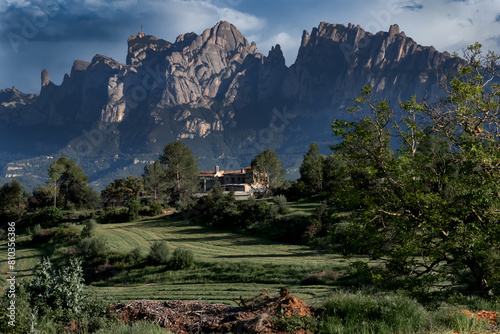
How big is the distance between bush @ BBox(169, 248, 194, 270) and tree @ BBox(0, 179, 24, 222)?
187 feet

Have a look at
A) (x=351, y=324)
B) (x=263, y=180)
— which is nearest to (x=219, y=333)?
(x=351, y=324)

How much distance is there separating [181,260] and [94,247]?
12.4 m

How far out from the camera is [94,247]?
3322 centimetres

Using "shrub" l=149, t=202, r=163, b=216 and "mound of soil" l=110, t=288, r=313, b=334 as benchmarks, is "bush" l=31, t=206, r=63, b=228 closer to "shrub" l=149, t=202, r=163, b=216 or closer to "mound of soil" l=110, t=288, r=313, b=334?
"shrub" l=149, t=202, r=163, b=216

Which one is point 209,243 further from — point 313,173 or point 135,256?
point 313,173

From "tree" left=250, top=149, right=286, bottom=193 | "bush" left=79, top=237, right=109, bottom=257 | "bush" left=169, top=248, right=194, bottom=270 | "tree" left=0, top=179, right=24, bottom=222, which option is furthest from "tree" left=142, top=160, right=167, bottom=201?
"bush" left=169, top=248, right=194, bottom=270

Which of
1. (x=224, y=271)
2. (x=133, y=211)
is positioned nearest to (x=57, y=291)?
(x=224, y=271)

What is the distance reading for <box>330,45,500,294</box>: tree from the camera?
32.2 ft

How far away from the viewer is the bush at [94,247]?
32.8 metres

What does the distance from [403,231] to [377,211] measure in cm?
108

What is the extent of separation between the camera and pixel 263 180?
285 ft

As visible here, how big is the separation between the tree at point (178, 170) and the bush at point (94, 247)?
41.7m

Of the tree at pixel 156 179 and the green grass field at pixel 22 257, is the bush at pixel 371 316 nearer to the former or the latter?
the green grass field at pixel 22 257

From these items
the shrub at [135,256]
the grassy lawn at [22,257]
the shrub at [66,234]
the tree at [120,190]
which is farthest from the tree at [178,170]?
the shrub at [135,256]
